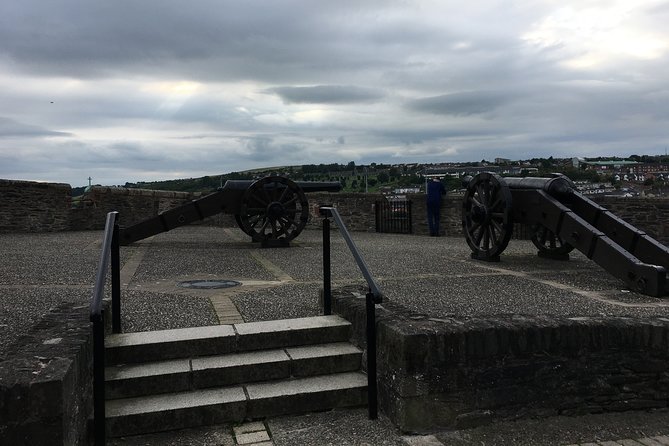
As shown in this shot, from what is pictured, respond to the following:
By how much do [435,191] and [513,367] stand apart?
12.3 meters

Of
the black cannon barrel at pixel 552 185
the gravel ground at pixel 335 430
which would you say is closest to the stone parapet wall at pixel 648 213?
the black cannon barrel at pixel 552 185

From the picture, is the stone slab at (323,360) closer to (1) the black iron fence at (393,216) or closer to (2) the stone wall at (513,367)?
(2) the stone wall at (513,367)

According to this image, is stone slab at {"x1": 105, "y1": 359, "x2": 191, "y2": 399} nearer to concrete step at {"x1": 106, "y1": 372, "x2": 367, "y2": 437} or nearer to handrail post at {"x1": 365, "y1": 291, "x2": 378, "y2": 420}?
concrete step at {"x1": 106, "y1": 372, "x2": 367, "y2": 437}

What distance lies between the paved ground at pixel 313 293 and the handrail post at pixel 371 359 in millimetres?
109

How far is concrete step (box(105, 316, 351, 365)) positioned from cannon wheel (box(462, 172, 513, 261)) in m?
5.18

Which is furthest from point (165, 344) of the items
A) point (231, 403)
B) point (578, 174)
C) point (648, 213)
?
point (578, 174)

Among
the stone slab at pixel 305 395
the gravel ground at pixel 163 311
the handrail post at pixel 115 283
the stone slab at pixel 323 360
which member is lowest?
the stone slab at pixel 305 395

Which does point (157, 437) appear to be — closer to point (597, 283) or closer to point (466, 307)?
point (466, 307)

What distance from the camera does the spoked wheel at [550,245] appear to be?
9875mm

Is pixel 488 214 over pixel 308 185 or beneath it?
beneath

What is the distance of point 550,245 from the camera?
10062 millimetres

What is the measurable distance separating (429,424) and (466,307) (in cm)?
220

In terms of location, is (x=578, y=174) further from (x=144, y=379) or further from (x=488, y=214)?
(x=144, y=379)

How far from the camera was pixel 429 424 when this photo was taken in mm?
3748
